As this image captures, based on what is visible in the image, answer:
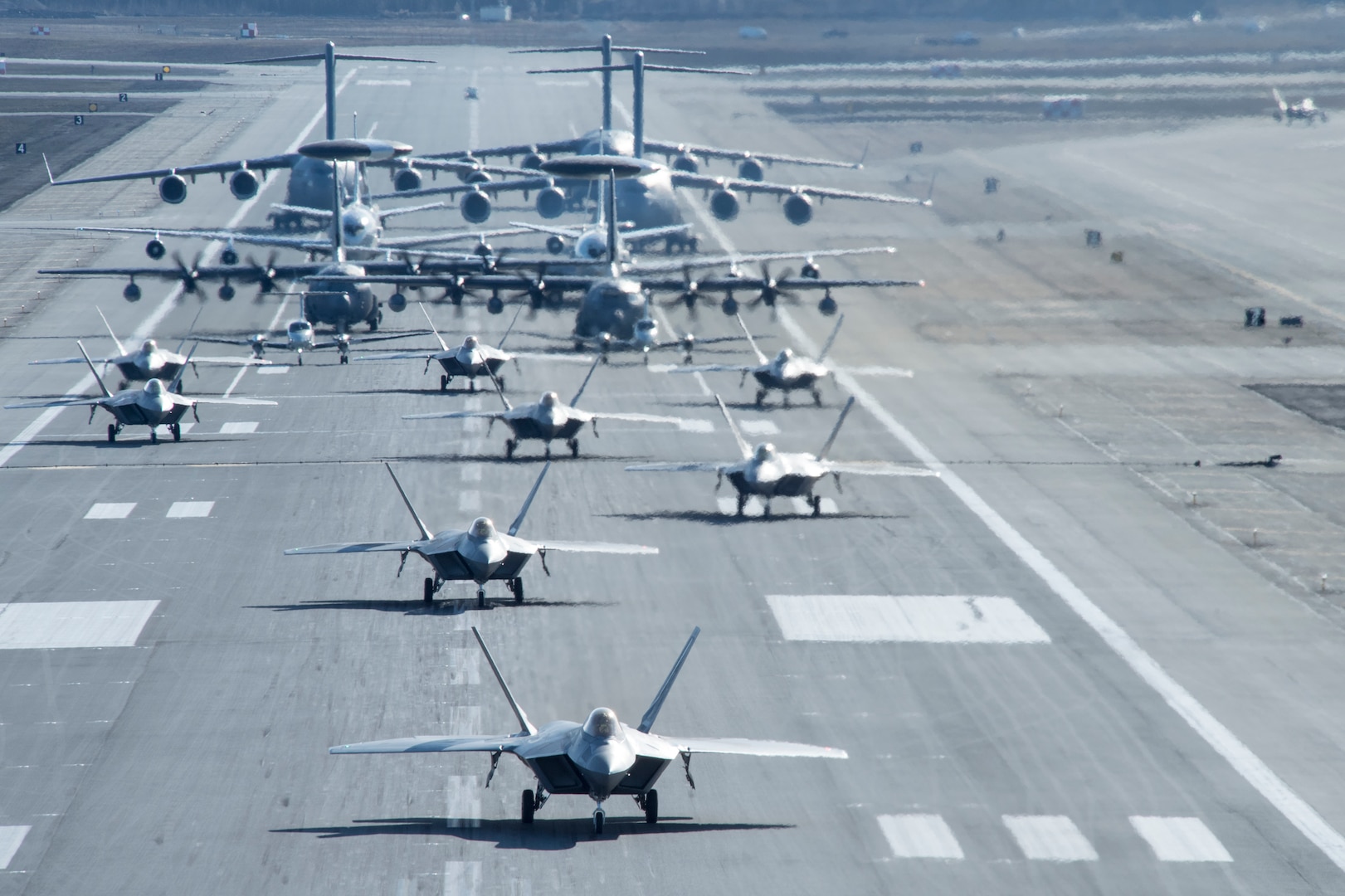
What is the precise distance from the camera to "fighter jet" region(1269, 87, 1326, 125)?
16725 centimetres

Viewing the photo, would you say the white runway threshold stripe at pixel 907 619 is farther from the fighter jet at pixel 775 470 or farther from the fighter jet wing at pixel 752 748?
the fighter jet wing at pixel 752 748

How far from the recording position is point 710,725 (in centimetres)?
3828

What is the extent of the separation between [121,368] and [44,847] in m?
41.1

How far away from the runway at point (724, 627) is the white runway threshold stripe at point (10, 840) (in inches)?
3.0

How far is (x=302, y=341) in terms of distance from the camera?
79188mm

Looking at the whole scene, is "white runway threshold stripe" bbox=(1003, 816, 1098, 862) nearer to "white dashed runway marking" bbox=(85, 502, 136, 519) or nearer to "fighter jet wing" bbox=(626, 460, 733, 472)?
"fighter jet wing" bbox=(626, 460, 733, 472)

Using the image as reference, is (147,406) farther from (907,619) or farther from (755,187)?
(755,187)

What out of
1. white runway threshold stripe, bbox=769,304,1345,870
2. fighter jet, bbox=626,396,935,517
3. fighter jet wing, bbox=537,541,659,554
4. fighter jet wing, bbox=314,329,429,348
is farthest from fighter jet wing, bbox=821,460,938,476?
fighter jet wing, bbox=314,329,429,348

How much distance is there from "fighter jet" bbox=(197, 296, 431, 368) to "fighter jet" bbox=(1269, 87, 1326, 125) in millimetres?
116837

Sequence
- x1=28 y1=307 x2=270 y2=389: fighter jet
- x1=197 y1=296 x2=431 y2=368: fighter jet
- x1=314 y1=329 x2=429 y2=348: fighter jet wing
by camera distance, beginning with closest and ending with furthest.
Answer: x1=28 y1=307 x2=270 y2=389: fighter jet, x1=197 y1=296 x2=431 y2=368: fighter jet, x1=314 y1=329 x2=429 y2=348: fighter jet wing

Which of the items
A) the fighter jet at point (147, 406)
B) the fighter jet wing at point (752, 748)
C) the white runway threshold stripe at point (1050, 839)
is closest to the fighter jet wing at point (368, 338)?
the fighter jet at point (147, 406)

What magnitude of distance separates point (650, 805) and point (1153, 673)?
16.4m

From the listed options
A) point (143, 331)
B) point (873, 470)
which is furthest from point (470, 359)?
point (143, 331)

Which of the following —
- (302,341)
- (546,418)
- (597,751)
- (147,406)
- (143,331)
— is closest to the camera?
(597,751)
